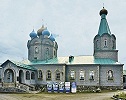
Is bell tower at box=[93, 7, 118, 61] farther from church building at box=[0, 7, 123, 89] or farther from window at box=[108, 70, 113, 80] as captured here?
window at box=[108, 70, 113, 80]

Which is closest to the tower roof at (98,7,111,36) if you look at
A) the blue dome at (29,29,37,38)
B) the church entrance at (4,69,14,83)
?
the blue dome at (29,29,37,38)

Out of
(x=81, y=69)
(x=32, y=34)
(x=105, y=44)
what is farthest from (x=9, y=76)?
(x=105, y=44)

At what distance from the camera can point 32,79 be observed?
114 ft

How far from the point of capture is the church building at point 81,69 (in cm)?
3234

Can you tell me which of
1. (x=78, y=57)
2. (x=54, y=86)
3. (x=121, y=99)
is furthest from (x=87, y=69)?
(x=121, y=99)

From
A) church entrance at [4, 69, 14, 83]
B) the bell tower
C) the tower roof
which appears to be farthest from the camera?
the tower roof

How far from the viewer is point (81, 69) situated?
33.7m

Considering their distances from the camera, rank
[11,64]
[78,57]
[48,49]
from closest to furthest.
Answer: [11,64], [78,57], [48,49]

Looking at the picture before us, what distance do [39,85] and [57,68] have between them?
4150mm

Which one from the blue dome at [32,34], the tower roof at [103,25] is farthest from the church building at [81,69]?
the blue dome at [32,34]

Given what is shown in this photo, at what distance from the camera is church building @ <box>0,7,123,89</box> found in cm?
3234

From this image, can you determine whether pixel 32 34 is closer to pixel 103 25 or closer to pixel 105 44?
pixel 103 25

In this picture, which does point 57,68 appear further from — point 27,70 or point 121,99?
point 121,99

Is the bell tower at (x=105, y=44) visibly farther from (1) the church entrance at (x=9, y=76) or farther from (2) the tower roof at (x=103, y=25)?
(1) the church entrance at (x=9, y=76)
